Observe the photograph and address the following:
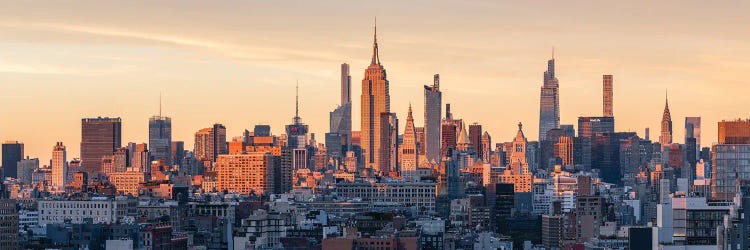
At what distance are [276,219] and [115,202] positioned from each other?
3065 centimetres

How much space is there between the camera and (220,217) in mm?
171625

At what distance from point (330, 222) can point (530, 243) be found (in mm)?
14929

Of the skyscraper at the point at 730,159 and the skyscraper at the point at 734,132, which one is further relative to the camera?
the skyscraper at the point at 734,132

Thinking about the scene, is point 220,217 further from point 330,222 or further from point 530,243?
point 530,243

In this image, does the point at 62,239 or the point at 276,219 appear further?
the point at 276,219

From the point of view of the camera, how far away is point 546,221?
613ft

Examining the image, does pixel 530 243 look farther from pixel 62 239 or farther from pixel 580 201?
pixel 62 239

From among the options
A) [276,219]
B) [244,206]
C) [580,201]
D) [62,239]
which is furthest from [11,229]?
[580,201]

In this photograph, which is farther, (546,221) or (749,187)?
(546,221)

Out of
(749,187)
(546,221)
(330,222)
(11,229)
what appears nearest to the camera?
(749,187)

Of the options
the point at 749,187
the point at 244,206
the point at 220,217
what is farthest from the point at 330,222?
the point at 749,187

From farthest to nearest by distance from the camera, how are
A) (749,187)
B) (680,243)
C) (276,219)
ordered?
(276,219) → (749,187) → (680,243)

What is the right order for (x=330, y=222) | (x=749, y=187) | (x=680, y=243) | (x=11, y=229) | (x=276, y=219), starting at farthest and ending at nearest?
1. (x=330, y=222)
2. (x=276, y=219)
3. (x=11, y=229)
4. (x=749, y=187)
5. (x=680, y=243)

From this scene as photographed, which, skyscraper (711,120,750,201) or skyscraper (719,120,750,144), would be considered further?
skyscraper (719,120,750,144)
